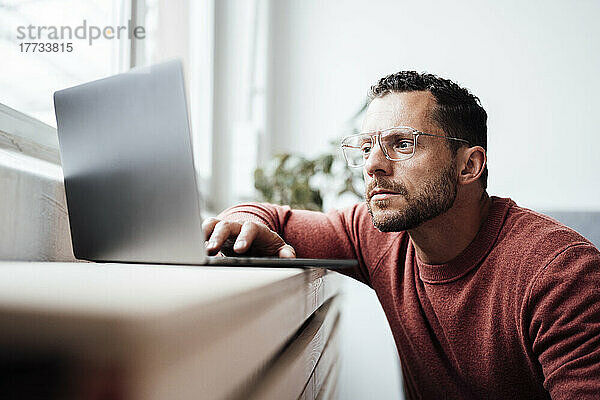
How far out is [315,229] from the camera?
4.15 feet

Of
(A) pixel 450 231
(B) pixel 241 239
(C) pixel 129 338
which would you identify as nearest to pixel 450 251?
(A) pixel 450 231

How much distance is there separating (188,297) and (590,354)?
0.74 m

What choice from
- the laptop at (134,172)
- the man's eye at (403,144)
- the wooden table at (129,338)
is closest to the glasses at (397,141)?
the man's eye at (403,144)

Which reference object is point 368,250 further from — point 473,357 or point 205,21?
point 205,21

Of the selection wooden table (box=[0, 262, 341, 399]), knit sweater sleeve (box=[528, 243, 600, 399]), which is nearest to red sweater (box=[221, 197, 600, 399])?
knit sweater sleeve (box=[528, 243, 600, 399])

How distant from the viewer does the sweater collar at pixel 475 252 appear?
1.07m

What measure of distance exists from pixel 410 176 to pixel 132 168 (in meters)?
0.66

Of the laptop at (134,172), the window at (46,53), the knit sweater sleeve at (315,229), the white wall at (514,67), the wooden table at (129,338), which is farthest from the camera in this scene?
the white wall at (514,67)

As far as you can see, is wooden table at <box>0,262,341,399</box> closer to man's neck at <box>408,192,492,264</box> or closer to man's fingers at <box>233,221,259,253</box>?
man's fingers at <box>233,221,259,253</box>

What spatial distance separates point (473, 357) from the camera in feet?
3.45

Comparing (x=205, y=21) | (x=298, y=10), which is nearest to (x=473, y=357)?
(x=205, y=21)

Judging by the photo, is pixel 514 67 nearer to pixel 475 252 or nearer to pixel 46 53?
pixel 475 252

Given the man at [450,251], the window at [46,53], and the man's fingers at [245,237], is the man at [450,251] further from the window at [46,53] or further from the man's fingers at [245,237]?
the window at [46,53]

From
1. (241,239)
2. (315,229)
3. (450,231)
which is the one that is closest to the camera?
(241,239)
